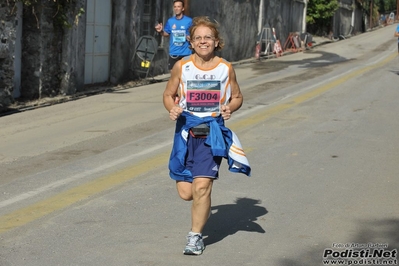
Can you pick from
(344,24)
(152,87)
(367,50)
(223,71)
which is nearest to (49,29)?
(152,87)

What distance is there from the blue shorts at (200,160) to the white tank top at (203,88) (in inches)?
8.6

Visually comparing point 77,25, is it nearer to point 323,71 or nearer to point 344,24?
point 323,71

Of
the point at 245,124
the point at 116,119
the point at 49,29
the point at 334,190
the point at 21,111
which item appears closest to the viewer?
the point at 334,190

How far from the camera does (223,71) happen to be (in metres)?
5.74

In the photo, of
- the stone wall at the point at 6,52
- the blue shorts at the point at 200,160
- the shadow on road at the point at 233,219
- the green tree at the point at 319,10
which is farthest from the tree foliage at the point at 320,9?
the blue shorts at the point at 200,160

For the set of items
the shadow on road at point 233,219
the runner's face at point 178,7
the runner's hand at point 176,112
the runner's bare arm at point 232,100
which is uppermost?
the runner's face at point 178,7

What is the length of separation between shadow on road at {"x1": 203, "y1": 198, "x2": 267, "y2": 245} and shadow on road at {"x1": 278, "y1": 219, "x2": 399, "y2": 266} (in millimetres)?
706

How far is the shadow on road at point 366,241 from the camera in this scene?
5535 millimetres

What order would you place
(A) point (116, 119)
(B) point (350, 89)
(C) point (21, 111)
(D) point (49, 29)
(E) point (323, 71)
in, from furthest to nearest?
(E) point (323, 71), (B) point (350, 89), (D) point (49, 29), (C) point (21, 111), (A) point (116, 119)

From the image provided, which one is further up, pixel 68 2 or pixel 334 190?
pixel 68 2

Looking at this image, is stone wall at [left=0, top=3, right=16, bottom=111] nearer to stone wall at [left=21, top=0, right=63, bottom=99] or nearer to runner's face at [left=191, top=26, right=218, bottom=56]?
stone wall at [left=21, top=0, right=63, bottom=99]

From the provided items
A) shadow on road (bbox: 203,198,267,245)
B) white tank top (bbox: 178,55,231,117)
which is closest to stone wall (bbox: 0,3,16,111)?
shadow on road (bbox: 203,198,267,245)

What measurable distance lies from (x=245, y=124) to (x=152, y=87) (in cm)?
692

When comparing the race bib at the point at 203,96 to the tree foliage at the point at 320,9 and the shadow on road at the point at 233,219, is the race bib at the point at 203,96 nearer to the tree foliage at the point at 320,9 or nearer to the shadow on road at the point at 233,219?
the shadow on road at the point at 233,219
